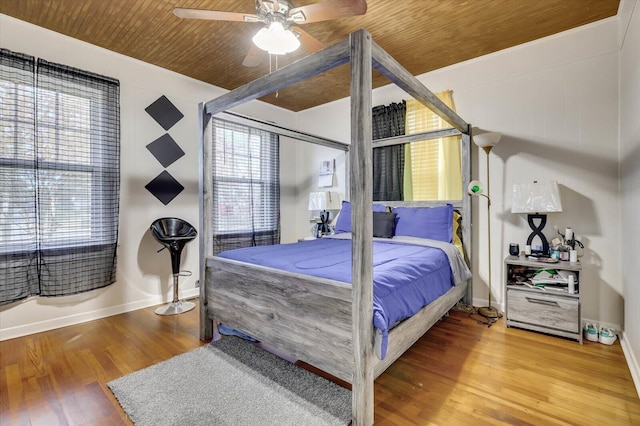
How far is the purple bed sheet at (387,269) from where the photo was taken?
1.68 meters

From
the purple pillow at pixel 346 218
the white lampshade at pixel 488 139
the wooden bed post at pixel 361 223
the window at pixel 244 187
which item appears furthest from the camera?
the window at pixel 244 187

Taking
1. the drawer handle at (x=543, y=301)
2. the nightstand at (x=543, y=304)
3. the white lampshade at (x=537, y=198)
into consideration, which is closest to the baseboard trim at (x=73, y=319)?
the nightstand at (x=543, y=304)

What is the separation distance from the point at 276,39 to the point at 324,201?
91.3 inches

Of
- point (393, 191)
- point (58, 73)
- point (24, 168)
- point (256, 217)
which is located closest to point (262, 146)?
point (256, 217)

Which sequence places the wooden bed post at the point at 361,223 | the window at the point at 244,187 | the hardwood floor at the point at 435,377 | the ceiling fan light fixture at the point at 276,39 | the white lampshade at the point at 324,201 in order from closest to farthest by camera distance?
the wooden bed post at the point at 361,223
the hardwood floor at the point at 435,377
the ceiling fan light fixture at the point at 276,39
the window at the point at 244,187
the white lampshade at the point at 324,201

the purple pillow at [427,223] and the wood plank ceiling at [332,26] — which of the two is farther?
the purple pillow at [427,223]

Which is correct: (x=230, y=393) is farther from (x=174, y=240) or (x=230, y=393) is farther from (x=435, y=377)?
(x=174, y=240)

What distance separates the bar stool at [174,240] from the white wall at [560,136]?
3165 mm

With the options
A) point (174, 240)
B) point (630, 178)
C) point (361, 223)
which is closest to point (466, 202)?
point (630, 178)

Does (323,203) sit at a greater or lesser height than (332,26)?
lesser

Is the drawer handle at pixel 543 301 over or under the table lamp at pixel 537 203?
under

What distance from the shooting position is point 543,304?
8.27 feet

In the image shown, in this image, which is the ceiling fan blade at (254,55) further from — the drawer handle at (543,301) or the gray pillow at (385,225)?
the drawer handle at (543,301)

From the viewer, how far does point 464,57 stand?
3219 mm
